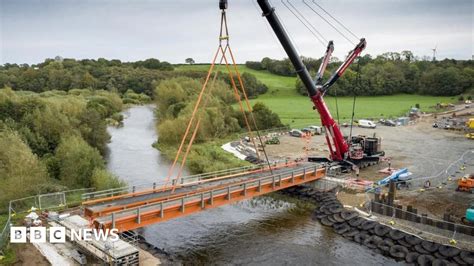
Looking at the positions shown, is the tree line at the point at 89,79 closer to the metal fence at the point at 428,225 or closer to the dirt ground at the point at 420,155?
the dirt ground at the point at 420,155

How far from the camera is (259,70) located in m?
167

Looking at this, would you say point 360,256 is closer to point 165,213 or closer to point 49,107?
point 165,213

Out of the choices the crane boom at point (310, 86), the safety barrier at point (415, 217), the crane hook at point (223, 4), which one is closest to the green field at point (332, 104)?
the crane boom at point (310, 86)

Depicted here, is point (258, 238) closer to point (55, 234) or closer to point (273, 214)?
point (273, 214)

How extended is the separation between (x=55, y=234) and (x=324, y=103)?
83.8 ft

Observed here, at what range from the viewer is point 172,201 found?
26094 mm

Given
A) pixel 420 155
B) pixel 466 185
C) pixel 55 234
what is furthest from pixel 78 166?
pixel 420 155

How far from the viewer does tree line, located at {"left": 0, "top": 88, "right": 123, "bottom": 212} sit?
3338cm

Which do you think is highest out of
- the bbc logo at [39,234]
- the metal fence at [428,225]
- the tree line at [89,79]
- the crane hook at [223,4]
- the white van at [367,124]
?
the crane hook at [223,4]

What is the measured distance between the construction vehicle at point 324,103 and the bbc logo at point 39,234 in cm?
2011

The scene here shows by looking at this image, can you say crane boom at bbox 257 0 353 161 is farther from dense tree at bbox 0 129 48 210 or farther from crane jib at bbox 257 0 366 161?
dense tree at bbox 0 129 48 210

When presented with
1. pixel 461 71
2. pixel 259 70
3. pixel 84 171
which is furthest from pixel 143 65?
pixel 84 171

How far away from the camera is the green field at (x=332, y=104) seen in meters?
87.9

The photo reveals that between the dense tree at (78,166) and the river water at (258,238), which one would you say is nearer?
the river water at (258,238)
